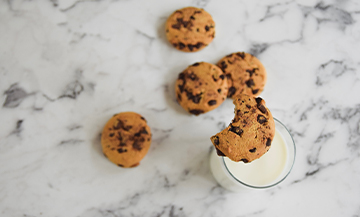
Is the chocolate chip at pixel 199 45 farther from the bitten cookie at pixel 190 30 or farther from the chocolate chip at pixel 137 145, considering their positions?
the chocolate chip at pixel 137 145

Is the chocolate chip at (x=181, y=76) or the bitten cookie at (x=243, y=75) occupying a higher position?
the bitten cookie at (x=243, y=75)

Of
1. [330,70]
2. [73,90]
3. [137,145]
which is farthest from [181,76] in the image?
[330,70]

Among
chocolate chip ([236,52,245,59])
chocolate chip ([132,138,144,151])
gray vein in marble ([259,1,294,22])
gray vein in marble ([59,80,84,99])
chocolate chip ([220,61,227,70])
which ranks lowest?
chocolate chip ([132,138,144,151])

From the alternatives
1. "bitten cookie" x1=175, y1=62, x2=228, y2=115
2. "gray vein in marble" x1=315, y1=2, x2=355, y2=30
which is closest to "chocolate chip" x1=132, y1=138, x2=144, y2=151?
"bitten cookie" x1=175, y1=62, x2=228, y2=115

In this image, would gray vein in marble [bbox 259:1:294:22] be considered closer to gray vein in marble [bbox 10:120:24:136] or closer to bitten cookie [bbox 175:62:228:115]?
bitten cookie [bbox 175:62:228:115]

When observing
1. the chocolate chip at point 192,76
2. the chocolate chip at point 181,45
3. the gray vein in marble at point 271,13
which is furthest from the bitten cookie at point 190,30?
the gray vein in marble at point 271,13

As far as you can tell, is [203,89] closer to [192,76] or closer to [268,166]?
[192,76]
